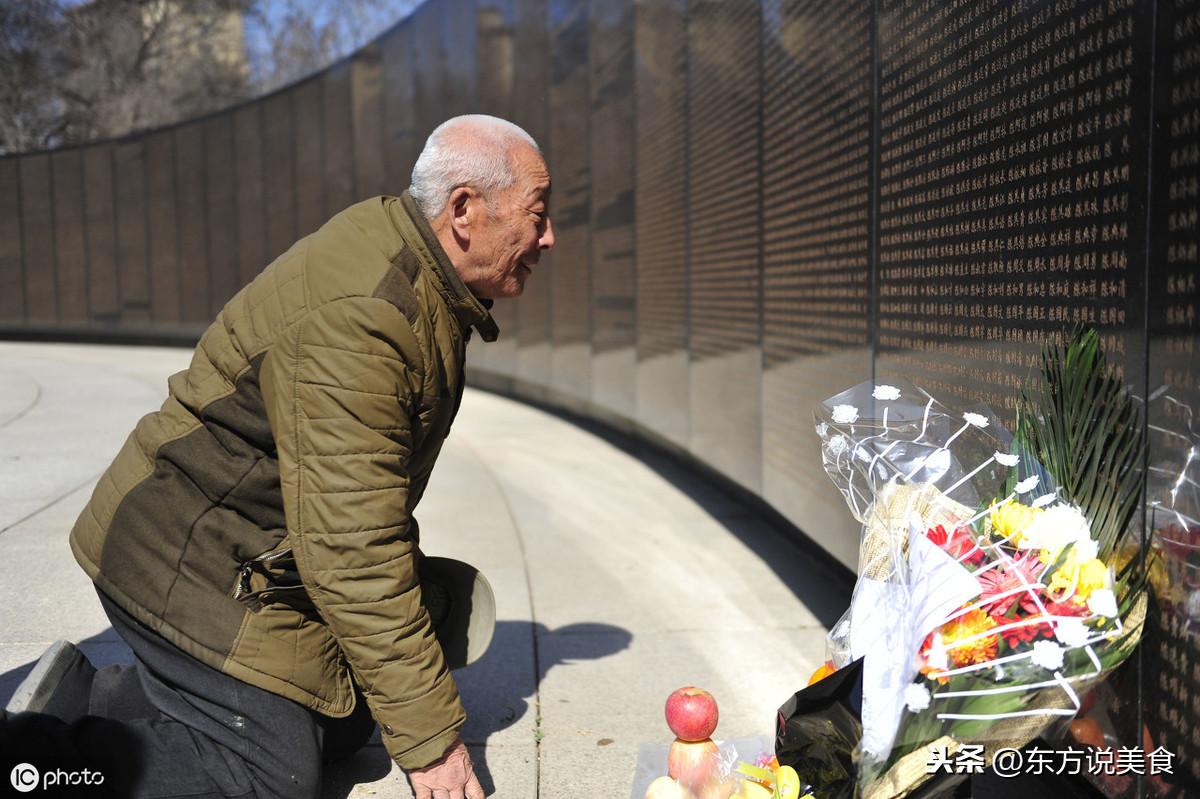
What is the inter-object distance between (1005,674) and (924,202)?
1.80 metres

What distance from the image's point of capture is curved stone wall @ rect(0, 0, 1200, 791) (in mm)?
2334

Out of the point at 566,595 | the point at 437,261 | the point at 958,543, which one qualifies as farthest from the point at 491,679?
the point at 958,543

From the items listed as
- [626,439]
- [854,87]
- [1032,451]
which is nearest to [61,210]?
[626,439]

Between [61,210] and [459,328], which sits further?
[61,210]

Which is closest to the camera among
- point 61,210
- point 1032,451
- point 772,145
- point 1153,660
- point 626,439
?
point 1153,660

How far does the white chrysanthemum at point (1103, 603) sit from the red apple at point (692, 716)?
2.64 ft

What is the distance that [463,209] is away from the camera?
265 centimetres

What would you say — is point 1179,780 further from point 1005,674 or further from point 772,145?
point 772,145

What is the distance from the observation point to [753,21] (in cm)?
579

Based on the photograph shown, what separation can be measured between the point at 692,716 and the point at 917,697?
23.0 inches

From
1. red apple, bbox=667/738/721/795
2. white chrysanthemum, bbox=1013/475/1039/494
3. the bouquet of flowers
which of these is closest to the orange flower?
the bouquet of flowers

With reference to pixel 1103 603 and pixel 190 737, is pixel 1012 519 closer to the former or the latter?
pixel 1103 603

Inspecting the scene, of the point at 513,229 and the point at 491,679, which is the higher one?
the point at 513,229

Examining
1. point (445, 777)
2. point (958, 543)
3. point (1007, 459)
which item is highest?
point (1007, 459)
